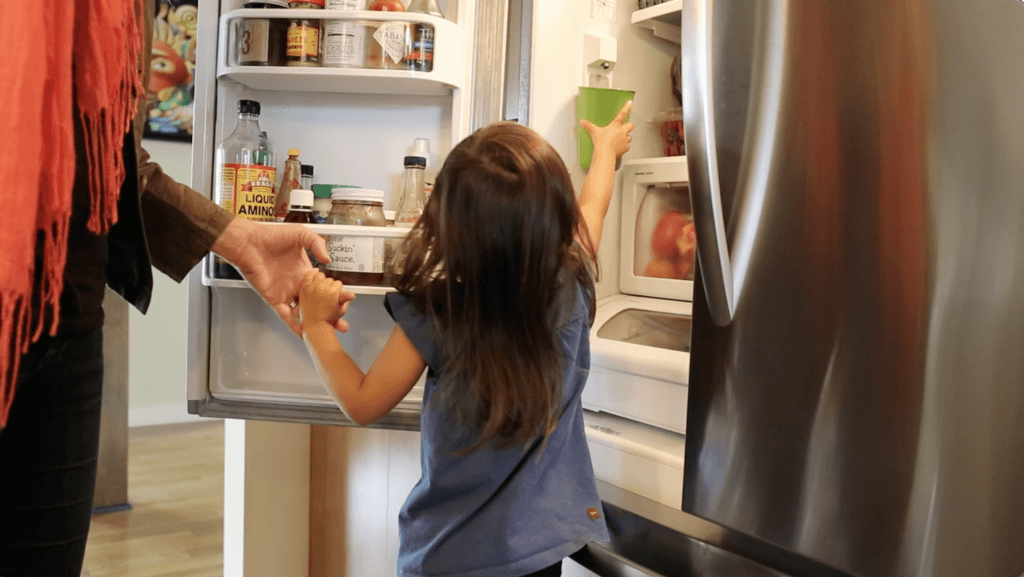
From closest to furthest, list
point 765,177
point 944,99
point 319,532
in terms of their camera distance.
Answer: point 944,99 → point 765,177 → point 319,532

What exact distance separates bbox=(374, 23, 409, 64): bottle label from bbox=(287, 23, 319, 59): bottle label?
4.1 inches

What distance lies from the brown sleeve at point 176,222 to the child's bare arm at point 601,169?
20.6 inches

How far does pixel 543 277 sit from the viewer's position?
3.18 ft

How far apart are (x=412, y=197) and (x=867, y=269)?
2.47 ft

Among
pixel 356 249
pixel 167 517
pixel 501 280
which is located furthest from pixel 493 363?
pixel 167 517

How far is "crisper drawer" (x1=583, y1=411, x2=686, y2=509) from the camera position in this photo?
3.73ft

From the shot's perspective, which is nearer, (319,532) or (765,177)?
(765,177)

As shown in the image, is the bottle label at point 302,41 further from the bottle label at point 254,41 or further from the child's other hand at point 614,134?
the child's other hand at point 614,134

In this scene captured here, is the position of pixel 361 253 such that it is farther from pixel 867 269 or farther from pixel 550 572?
pixel 867 269

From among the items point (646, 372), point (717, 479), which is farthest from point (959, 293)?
point (646, 372)

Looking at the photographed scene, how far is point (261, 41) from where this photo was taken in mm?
1290

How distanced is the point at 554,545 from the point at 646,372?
318 millimetres

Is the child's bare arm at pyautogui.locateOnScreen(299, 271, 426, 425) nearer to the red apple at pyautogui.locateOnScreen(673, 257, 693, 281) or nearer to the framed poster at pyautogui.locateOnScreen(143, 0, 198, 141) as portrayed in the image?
the red apple at pyautogui.locateOnScreen(673, 257, 693, 281)

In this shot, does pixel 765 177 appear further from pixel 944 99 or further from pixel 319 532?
pixel 319 532
